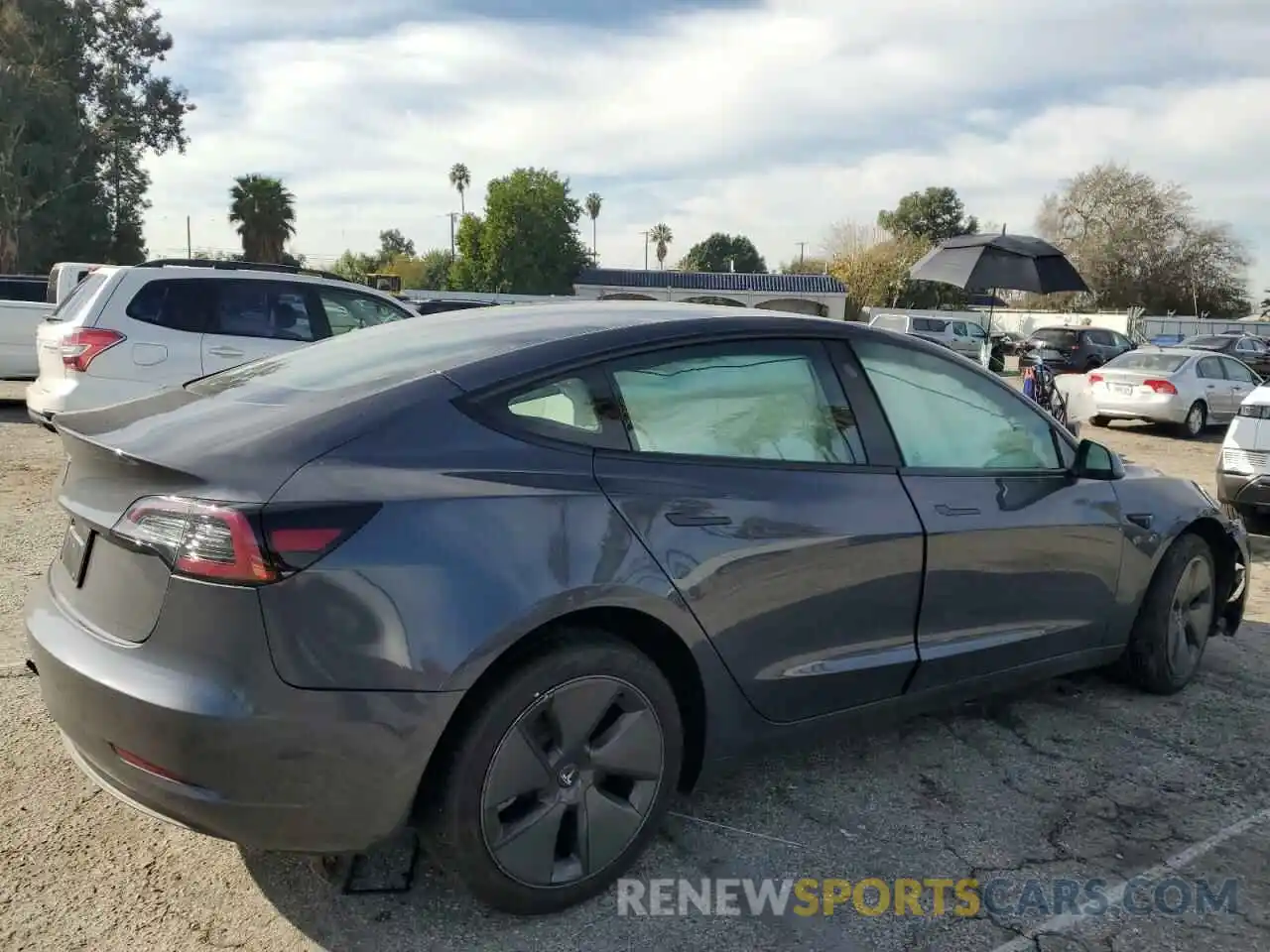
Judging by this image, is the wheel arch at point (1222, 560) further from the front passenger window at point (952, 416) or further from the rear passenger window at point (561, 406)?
the rear passenger window at point (561, 406)

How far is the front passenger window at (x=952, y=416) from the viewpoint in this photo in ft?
11.3

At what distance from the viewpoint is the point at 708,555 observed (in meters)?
2.81

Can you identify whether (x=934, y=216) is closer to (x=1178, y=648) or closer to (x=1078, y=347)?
(x=1078, y=347)

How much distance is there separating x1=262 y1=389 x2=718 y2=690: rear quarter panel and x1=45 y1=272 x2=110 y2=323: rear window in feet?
23.2

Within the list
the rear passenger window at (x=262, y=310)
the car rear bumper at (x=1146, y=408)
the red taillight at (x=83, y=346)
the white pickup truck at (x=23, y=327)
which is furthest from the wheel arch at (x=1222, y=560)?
the white pickup truck at (x=23, y=327)

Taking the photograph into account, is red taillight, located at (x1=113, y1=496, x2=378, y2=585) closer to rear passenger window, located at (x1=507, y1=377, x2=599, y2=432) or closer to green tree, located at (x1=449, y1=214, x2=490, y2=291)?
rear passenger window, located at (x1=507, y1=377, x2=599, y2=432)

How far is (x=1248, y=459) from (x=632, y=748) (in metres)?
6.24

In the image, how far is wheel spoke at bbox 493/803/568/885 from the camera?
2.54 m

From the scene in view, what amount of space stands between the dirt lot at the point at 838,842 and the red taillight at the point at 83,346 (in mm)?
4315

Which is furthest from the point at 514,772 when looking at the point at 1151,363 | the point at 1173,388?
the point at 1151,363

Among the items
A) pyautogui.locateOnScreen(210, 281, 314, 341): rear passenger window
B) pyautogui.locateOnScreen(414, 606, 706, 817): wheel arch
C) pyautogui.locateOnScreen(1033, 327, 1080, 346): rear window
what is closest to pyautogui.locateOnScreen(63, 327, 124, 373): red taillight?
pyautogui.locateOnScreen(210, 281, 314, 341): rear passenger window

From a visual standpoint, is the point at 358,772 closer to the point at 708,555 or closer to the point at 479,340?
the point at 708,555

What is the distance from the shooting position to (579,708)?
8.56ft

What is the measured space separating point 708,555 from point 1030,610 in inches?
61.1
